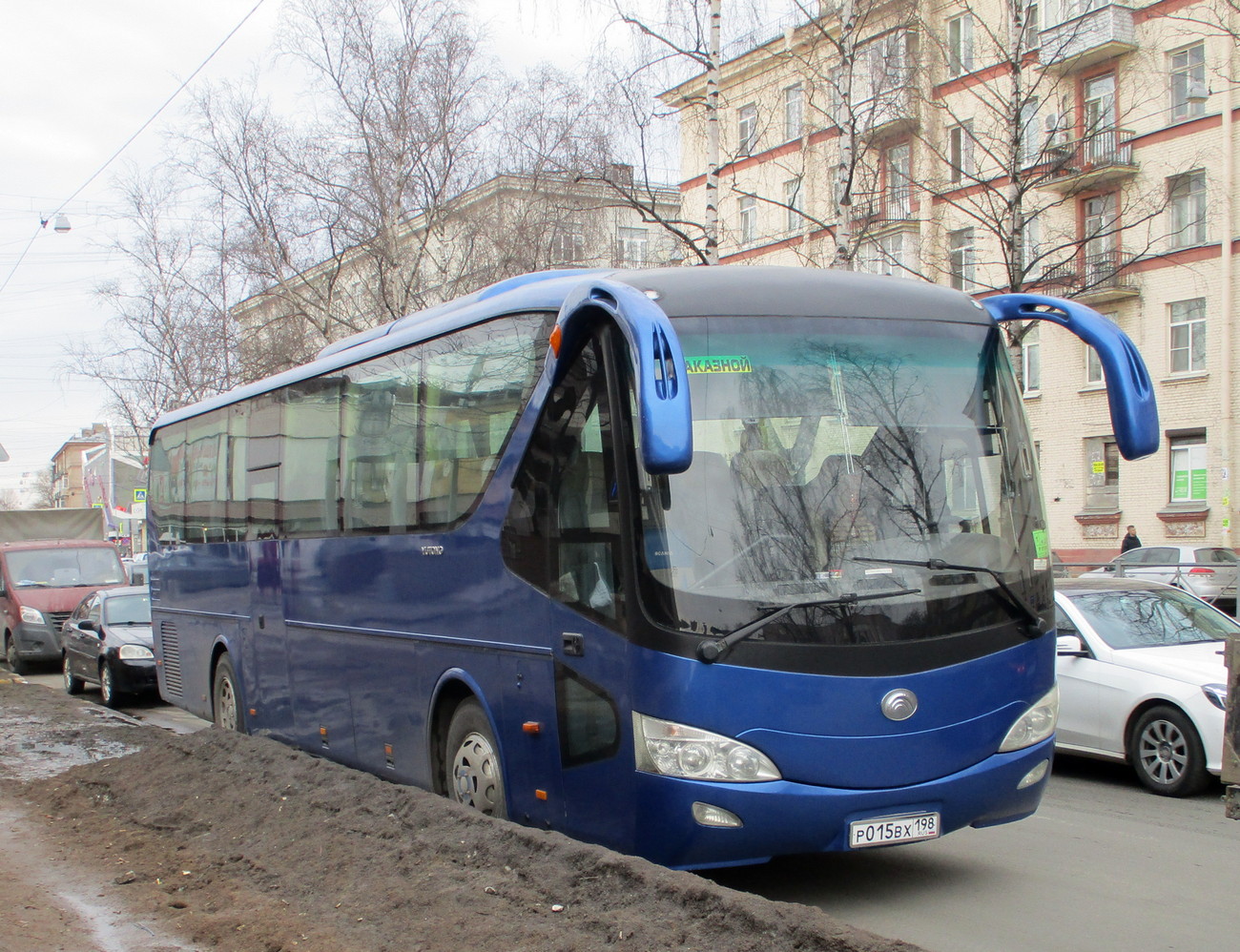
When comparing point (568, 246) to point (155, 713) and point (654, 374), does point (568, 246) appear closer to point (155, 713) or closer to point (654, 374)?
point (155, 713)

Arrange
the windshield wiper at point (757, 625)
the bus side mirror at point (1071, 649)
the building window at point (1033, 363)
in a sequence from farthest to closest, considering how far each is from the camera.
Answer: the building window at point (1033, 363) → the bus side mirror at point (1071, 649) → the windshield wiper at point (757, 625)

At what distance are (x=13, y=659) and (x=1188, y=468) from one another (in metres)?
26.8

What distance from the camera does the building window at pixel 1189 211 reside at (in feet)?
106

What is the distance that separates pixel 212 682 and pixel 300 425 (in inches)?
136

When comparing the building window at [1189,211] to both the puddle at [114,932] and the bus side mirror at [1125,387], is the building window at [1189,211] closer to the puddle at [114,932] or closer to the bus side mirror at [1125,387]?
the bus side mirror at [1125,387]

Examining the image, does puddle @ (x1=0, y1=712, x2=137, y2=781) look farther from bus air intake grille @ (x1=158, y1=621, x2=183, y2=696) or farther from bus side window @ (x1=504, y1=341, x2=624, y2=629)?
bus side window @ (x1=504, y1=341, x2=624, y2=629)

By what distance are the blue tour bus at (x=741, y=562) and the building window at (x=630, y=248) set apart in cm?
1958

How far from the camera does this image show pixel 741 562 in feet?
18.7

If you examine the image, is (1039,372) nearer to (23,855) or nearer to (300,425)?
(300,425)

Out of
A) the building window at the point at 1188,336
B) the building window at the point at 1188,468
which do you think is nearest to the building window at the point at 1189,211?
the building window at the point at 1188,336

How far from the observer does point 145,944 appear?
18.0 feet

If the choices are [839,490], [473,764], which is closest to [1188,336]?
[473,764]

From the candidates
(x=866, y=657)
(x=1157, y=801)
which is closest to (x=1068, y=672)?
(x=1157, y=801)

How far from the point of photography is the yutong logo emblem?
18.9ft
